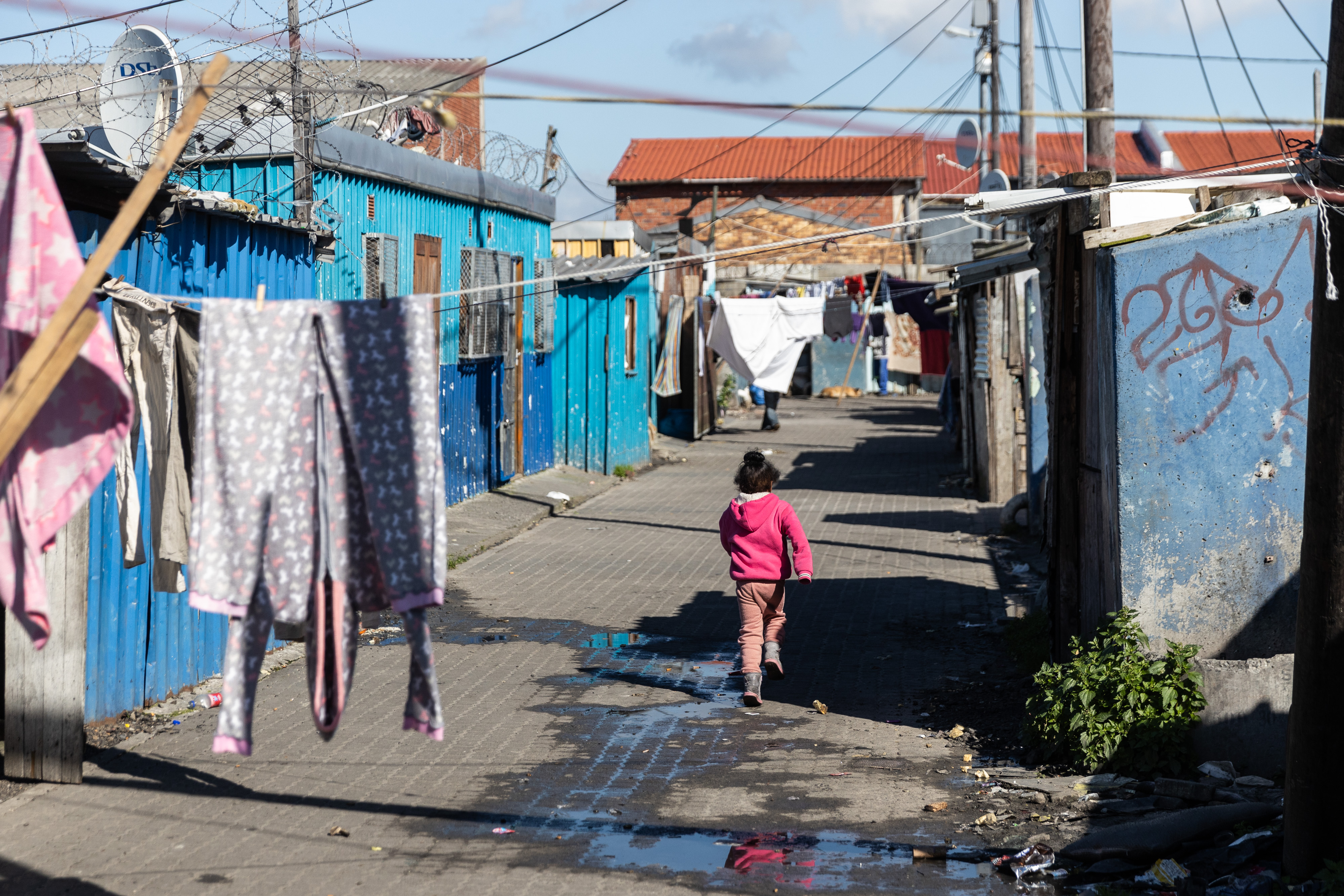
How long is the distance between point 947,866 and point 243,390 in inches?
131

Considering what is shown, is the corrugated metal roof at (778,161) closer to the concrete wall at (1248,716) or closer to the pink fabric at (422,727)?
the concrete wall at (1248,716)

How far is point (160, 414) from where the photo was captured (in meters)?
5.36

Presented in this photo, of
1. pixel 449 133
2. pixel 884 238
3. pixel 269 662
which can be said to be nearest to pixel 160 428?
pixel 269 662

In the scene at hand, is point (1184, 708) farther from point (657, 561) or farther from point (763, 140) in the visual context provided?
point (763, 140)

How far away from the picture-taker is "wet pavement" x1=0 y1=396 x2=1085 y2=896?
5082mm

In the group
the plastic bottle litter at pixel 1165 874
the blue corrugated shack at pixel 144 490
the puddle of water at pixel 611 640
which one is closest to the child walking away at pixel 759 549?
the puddle of water at pixel 611 640

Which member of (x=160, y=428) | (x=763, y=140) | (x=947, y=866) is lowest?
(x=947, y=866)

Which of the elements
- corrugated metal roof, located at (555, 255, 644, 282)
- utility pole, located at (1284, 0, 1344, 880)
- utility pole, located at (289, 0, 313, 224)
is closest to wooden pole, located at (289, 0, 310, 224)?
utility pole, located at (289, 0, 313, 224)

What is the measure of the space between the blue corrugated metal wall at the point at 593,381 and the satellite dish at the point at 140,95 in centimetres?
1085

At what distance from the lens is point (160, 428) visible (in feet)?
17.5

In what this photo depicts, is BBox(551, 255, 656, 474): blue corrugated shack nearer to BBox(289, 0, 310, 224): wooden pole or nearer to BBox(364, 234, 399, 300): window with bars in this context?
BBox(364, 234, 399, 300): window with bars

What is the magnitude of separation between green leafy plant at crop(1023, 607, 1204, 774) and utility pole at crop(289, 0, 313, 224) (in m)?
A: 6.16

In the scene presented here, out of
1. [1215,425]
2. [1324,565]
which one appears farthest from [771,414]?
[1324,565]

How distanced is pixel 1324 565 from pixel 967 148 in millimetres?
14637
